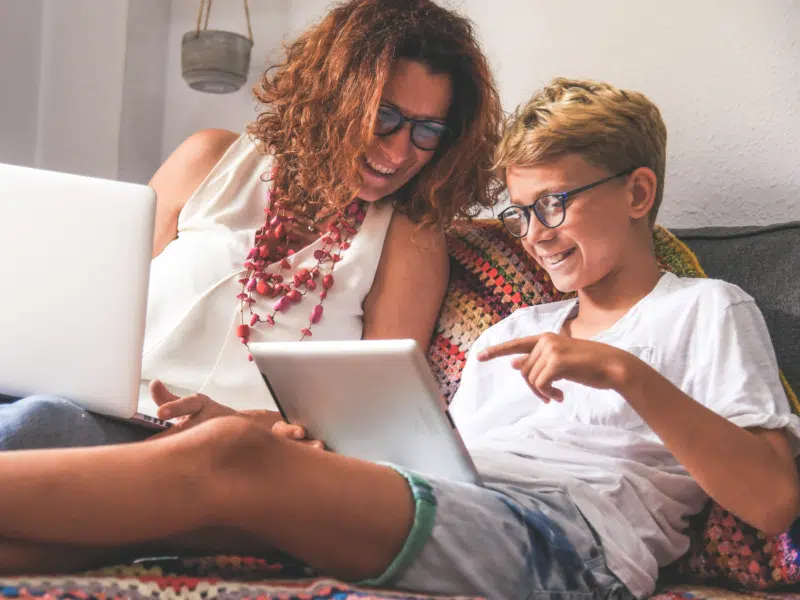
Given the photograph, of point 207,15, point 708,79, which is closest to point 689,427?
point 708,79

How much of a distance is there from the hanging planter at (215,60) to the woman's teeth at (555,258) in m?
1.19

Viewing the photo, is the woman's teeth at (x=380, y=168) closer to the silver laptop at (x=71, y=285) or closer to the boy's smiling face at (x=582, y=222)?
the boy's smiling face at (x=582, y=222)

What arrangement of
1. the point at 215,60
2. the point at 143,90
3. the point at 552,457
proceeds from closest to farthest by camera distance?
1. the point at 552,457
2. the point at 215,60
3. the point at 143,90

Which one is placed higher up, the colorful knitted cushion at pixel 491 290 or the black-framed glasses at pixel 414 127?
the black-framed glasses at pixel 414 127

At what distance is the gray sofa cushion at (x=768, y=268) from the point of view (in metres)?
1.33

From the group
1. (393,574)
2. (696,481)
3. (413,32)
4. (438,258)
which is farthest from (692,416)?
(413,32)

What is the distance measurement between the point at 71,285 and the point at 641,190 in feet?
2.53

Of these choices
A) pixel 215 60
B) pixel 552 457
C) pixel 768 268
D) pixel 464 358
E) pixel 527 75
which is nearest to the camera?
pixel 552 457

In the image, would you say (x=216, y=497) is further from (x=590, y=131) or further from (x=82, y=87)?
(x=82, y=87)

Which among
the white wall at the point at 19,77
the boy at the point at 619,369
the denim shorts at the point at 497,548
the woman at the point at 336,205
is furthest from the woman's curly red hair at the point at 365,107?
the white wall at the point at 19,77

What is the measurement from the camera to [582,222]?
A: 1.27 meters

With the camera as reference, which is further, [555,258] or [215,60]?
[215,60]

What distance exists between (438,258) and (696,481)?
688 mm

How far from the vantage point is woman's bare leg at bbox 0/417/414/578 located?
2.52 ft
